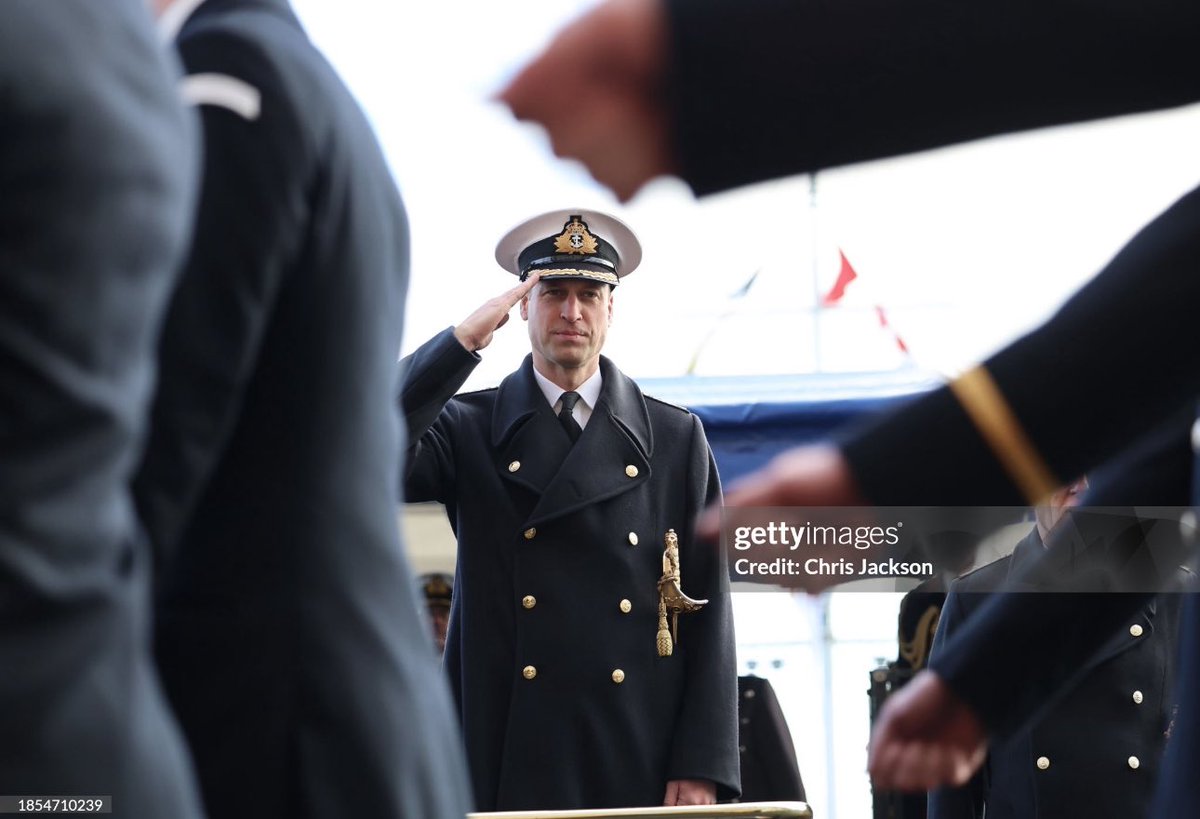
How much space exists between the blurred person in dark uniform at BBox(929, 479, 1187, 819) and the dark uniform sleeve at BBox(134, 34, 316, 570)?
2941 mm

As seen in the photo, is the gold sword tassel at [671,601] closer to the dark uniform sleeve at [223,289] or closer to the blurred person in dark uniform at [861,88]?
the dark uniform sleeve at [223,289]

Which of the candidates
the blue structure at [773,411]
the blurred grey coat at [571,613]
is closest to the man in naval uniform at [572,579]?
the blurred grey coat at [571,613]

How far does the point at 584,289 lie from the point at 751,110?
124 inches

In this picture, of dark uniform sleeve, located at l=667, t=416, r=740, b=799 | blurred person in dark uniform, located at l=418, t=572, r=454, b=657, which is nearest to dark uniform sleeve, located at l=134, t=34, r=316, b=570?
dark uniform sleeve, located at l=667, t=416, r=740, b=799

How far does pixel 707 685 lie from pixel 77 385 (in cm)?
271

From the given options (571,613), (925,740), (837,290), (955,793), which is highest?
(837,290)

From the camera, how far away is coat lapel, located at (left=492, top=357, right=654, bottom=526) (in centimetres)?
385

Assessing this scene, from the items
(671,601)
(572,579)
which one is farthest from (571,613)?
(671,601)

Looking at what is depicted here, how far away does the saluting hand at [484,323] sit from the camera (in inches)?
154

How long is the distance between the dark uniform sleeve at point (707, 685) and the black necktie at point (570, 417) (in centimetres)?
28

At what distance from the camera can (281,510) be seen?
58.7 inches

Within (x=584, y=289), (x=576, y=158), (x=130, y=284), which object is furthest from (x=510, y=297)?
(x=576, y=158)

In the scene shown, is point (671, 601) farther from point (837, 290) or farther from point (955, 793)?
point (837, 290)

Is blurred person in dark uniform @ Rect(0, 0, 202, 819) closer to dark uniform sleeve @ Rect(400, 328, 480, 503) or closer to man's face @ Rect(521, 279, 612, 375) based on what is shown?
dark uniform sleeve @ Rect(400, 328, 480, 503)
